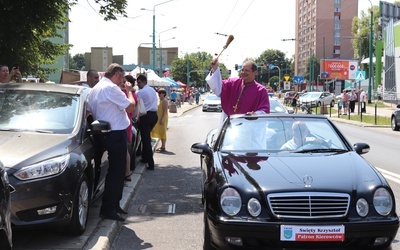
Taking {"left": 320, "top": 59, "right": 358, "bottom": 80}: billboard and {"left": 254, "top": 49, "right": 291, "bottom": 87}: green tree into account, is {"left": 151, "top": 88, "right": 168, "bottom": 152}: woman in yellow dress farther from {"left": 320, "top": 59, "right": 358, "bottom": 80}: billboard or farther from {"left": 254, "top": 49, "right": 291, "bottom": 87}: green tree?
{"left": 254, "top": 49, "right": 291, "bottom": 87}: green tree

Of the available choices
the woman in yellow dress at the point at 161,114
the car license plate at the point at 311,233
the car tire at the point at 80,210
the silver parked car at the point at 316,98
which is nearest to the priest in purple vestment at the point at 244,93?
the car tire at the point at 80,210

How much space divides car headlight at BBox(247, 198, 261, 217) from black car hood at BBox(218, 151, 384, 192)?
0.15 meters

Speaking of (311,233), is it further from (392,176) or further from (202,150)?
(392,176)

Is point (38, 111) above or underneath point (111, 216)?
above

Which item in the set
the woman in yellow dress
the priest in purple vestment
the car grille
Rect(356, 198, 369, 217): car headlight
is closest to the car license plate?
the car grille

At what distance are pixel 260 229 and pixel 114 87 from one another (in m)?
2.55

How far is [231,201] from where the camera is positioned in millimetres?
4250

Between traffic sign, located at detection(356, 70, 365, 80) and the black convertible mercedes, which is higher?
traffic sign, located at detection(356, 70, 365, 80)

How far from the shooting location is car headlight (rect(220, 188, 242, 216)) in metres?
4.20

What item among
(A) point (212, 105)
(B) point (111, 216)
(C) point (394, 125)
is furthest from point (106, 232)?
(A) point (212, 105)

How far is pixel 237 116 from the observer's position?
6.12 m

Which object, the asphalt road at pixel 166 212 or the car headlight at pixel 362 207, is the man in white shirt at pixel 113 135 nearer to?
the asphalt road at pixel 166 212

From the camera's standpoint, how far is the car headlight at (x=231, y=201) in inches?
165

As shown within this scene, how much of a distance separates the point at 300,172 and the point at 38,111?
3097 millimetres
